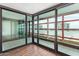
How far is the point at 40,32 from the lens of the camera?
5.43 meters

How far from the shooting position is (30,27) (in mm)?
5820

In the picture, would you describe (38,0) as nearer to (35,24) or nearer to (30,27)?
(35,24)

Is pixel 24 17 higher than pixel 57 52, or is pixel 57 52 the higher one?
pixel 24 17

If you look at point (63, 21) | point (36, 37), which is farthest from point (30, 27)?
point (63, 21)

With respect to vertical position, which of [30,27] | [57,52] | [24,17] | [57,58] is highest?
[24,17]

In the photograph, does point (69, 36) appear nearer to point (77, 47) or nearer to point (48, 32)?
point (77, 47)

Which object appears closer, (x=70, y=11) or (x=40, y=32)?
(x=70, y=11)

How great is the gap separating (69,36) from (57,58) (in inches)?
103

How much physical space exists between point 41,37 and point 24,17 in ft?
5.87

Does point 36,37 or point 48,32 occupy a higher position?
point 48,32

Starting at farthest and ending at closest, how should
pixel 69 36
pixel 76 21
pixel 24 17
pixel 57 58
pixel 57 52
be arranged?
pixel 24 17 < pixel 69 36 < pixel 76 21 < pixel 57 52 < pixel 57 58

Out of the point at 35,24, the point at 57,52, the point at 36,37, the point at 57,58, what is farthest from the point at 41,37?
the point at 57,58

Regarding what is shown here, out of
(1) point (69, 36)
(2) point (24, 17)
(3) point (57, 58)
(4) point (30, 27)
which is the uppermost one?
(2) point (24, 17)

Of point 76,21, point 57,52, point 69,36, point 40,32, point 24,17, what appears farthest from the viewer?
point 40,32
